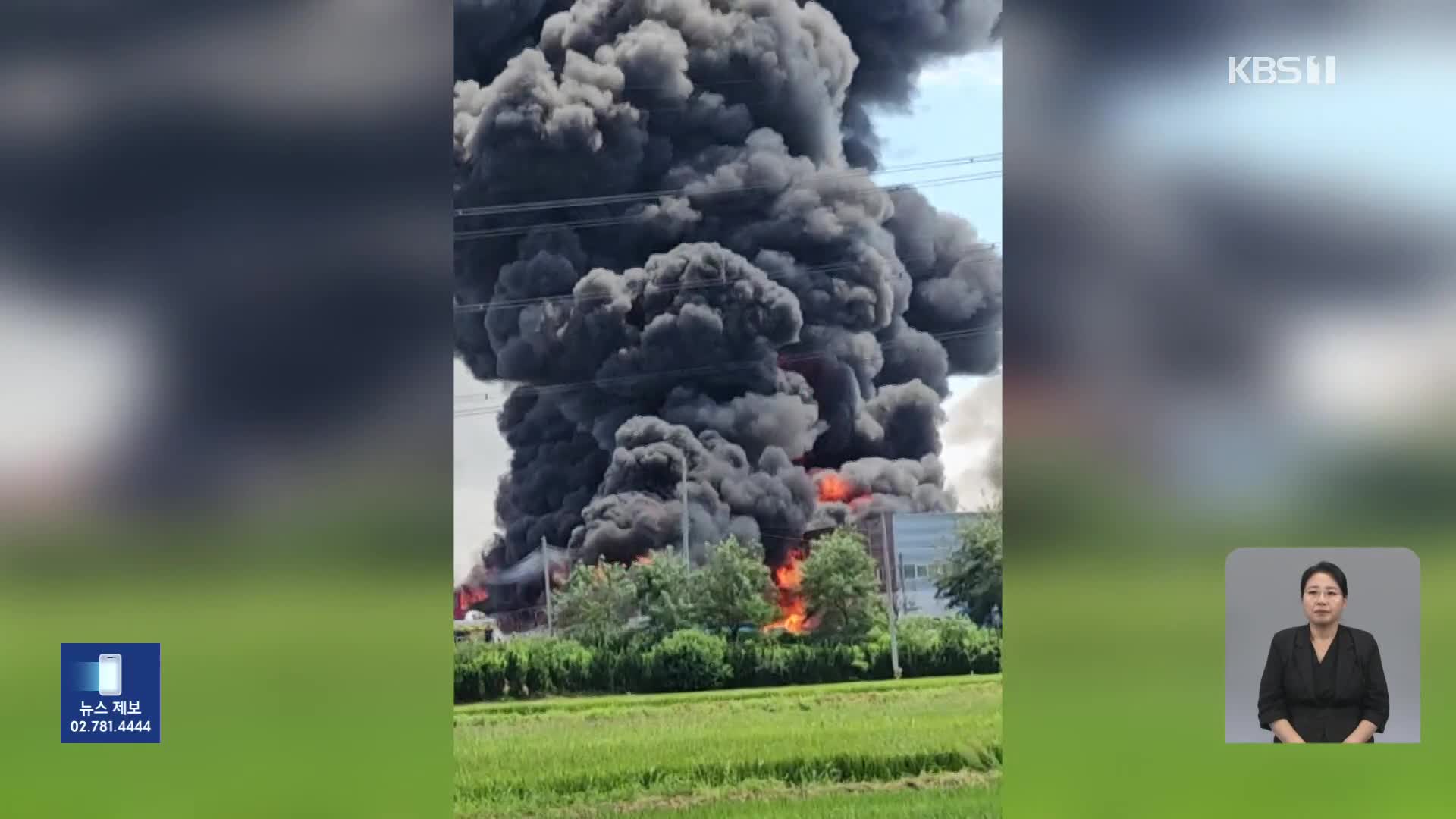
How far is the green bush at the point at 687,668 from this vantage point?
3.76 meters

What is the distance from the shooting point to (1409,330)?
3.69 m

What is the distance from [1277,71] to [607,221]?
2003 millimetres

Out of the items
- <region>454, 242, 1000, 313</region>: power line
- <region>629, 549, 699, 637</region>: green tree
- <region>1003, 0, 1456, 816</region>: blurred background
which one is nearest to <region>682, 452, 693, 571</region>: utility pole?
<region>629, 549, 699, 637</region>: green tree

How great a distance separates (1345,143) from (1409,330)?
58 cm

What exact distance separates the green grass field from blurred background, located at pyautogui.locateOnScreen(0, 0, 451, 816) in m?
0.23

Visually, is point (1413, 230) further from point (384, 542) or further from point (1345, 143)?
point (384, 542)

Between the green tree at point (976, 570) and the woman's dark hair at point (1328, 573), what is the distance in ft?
2.85

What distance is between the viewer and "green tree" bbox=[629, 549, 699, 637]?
3.72 metres

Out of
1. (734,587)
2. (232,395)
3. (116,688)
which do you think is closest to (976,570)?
(734,587)

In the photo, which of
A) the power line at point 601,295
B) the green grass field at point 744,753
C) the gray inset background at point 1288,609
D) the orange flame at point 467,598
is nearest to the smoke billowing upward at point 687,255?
the power line at point 601,295

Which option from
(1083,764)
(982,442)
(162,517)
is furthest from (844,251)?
(162,517)

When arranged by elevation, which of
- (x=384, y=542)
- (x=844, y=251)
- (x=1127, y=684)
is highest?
(x=844, y=251)

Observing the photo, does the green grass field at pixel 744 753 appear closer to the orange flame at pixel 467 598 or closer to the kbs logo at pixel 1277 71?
the orange flame at pixel 467 598

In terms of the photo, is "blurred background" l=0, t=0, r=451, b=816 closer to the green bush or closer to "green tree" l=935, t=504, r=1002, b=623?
the green bush
